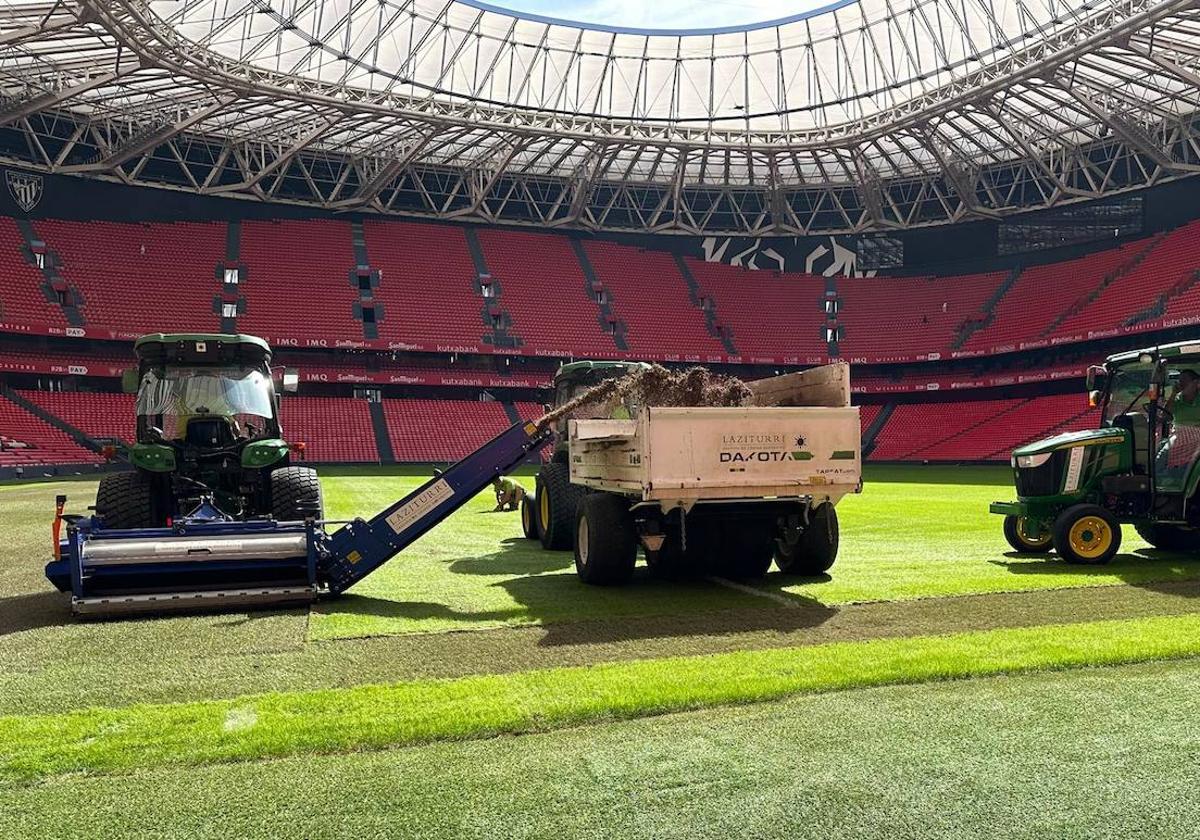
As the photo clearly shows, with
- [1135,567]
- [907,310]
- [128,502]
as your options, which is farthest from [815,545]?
[907,310]

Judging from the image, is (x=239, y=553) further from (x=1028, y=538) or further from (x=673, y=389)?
(x=1028, y=538)

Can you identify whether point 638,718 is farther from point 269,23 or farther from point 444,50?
point 444,50

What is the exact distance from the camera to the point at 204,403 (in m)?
9.80

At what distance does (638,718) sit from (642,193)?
50520mm

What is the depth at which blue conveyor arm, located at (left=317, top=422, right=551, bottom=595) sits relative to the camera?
323 inches

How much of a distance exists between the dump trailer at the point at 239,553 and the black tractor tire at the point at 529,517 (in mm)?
4617

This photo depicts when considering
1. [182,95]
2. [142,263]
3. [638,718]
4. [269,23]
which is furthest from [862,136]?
[638,718]

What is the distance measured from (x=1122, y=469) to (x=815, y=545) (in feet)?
12.7

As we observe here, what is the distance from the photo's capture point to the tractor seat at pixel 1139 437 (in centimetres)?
1007

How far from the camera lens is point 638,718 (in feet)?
15.3

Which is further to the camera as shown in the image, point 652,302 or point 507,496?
point 652,302

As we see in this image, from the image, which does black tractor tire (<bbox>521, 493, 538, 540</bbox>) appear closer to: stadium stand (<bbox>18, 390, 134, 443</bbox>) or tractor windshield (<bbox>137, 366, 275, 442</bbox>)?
tractor windshield (<bbox>137, 366, 275, 442</bbox>)

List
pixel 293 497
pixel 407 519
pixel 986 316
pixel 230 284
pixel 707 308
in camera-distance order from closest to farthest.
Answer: pixel 407 519
pixel 293 497
pixel 230 284
pixel 986 316
pixel 707 308

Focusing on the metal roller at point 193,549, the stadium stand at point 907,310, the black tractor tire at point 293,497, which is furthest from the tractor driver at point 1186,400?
the stadium stand at point 907,310
